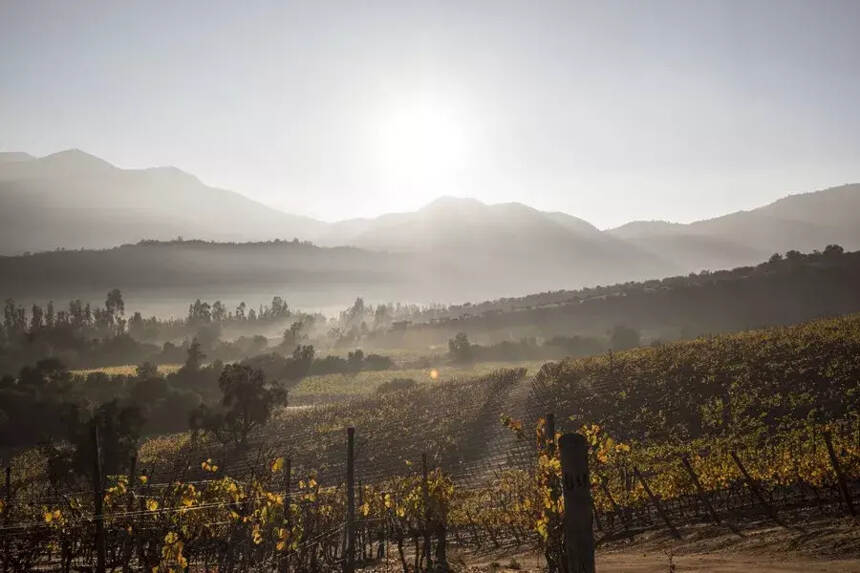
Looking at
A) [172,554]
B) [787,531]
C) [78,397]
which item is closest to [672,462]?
[787,531]

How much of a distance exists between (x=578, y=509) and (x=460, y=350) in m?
124

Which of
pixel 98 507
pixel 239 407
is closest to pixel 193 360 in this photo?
pixel 239 407

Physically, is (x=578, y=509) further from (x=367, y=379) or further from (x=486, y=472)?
(x=367, y=379)

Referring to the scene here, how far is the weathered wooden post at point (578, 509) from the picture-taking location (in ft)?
20.8

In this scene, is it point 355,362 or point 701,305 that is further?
point 701,305

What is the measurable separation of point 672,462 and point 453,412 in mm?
30911

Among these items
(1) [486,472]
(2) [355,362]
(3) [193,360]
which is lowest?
(2) [355,362]

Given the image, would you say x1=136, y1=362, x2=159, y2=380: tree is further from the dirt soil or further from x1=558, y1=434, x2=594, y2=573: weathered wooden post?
x1=558, y1=434, x2=594, y2=573: weathered wooden post

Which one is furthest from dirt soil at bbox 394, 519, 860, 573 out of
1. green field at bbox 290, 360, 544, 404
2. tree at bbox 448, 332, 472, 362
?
tree at bbox 448, 332, 472, 362

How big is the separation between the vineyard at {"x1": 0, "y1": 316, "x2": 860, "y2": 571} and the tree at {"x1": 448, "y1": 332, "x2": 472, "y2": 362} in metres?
43.2

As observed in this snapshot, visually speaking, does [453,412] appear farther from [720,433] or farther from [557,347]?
[557,347]

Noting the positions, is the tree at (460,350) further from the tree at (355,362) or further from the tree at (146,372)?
the tree at (146,372)

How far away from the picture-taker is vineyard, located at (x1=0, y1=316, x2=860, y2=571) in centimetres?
1448

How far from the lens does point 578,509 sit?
6383 mm
